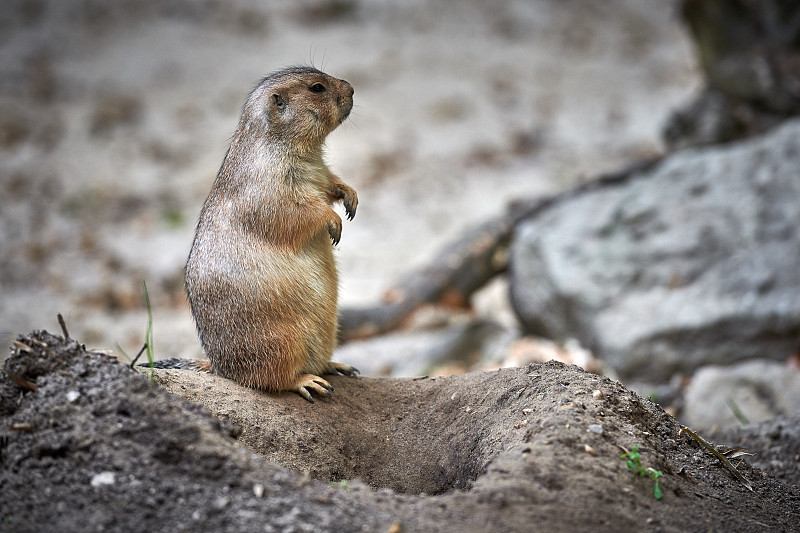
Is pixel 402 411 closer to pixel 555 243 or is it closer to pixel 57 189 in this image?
pixel 555 243

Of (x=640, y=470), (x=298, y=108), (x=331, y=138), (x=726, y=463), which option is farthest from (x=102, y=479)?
(x=331, y=138)

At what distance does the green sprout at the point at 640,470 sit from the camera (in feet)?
9.06

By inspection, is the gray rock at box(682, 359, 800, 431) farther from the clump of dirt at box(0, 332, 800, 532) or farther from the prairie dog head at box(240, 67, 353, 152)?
the prairie dog head at box(240, 67, 353, 152)

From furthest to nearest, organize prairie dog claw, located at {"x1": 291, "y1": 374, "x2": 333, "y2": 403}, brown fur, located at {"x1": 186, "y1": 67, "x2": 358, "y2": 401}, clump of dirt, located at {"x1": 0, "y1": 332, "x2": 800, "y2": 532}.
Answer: prairie dog claw, located at {"x1": 291, "y1": 374, "x2": 333, "y2": 403} → brown fur, located at {"x1": 186, "y1": 67, "x2": 358, "y2": 401} → clump of dirt, located at {"x1": 0, "y1": 332, "x2": 800, "y2": 532}

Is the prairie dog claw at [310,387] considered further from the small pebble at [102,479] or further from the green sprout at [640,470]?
the green sprout at [640,470]

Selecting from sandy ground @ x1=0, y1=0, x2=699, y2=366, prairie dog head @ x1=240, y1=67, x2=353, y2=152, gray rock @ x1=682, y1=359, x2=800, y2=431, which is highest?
sandy ground @ x1=0, y1=0, x2=699, y2=366

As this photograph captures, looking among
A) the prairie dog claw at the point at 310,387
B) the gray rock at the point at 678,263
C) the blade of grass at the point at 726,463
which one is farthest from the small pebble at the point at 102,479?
the gray rock at the point at 678,263

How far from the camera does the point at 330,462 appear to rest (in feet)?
10.9

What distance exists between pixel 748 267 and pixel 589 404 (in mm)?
4770

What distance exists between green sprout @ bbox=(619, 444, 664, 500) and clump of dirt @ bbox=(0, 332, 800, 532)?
3 cm

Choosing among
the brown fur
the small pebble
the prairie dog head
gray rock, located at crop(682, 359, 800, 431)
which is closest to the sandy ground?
gray rock, located at crop(682, 359, 800, 431)

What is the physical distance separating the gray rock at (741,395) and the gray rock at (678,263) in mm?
617

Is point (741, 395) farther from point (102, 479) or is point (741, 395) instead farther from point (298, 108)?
point (102, 479)

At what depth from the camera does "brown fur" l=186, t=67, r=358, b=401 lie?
359cm
